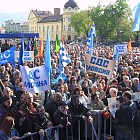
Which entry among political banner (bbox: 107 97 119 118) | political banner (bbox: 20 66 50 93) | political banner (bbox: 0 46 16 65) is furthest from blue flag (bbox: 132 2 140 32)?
political banner (bbox: 20 66 50 93)

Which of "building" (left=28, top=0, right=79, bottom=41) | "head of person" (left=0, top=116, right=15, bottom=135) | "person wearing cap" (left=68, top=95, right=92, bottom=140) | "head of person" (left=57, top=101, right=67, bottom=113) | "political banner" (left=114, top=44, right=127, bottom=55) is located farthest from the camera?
"building" (left=28, top=0, right=79, bottom=41)

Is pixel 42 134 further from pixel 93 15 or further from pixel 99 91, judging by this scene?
pixel 93 15

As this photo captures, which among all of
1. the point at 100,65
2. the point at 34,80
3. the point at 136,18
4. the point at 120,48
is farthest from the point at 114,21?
the point at 34,80

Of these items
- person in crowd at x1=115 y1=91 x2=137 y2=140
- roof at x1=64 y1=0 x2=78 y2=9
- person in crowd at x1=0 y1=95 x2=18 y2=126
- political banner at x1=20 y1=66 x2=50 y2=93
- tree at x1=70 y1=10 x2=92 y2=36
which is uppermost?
roof at x1=64 y1=0 x2=78 y2=9

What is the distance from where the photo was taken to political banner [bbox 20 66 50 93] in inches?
306

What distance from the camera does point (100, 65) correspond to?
31.6 feet

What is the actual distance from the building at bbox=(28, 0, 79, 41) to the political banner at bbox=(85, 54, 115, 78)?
103 m

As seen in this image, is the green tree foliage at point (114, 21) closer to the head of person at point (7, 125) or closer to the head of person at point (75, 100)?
the head of person at point (75, 100)

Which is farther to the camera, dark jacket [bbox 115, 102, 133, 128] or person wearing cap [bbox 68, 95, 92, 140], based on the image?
person wearing cap [bbox 68, 95, 92, 140]

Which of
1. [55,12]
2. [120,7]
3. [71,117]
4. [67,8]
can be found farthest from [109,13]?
[71,117]

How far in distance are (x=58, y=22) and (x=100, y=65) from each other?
391 feet

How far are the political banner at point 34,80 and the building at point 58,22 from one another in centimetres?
10504

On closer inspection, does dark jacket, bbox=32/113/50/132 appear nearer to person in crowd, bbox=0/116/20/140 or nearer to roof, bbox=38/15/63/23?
person in crowd, bbox=0/116/20/140

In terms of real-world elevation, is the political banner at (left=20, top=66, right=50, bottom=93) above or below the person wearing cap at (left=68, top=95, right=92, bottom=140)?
above
